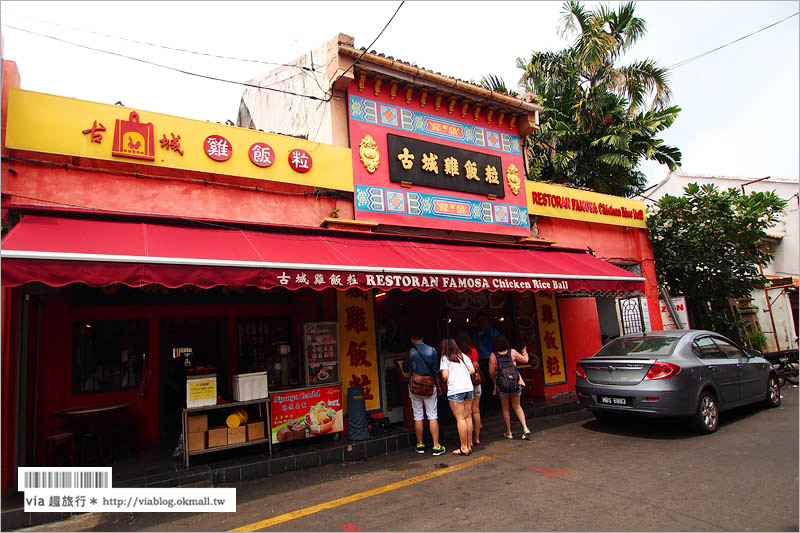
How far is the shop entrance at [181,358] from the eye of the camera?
7.24 metres

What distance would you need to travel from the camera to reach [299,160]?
7.79m

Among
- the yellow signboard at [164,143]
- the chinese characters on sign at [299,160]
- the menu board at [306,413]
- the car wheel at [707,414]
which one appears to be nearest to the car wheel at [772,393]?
the car wheel at [707,414]

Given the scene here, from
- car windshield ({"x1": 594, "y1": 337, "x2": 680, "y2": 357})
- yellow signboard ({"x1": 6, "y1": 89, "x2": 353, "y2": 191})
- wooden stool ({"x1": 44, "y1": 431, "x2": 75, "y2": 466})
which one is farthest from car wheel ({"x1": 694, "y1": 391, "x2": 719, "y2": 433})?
wooden stool ({"x1": 44, "y1": 431, "x2": 75, "y2": 466})

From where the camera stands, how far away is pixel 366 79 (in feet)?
28.8

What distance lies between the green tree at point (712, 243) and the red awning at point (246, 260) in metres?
6.50

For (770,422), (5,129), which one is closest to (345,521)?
(5,129)

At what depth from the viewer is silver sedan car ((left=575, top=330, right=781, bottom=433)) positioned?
21.3ft

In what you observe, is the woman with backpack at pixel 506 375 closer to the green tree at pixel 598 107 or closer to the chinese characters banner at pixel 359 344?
the chinese characters banner at pixel 359 344

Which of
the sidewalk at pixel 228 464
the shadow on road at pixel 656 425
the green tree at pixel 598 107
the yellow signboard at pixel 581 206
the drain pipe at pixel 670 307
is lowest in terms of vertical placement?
the shadow on road at pixel 656 425

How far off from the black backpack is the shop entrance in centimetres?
456

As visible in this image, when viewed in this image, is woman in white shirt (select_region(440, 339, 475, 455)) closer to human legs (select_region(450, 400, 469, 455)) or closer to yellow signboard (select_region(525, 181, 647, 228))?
human legs (select_region(450, 400, 469, 455))

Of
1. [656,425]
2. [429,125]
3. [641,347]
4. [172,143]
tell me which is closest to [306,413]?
[172,143]

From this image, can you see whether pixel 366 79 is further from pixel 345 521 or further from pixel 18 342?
pixel 345 521

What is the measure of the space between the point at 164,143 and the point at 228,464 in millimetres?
4784
